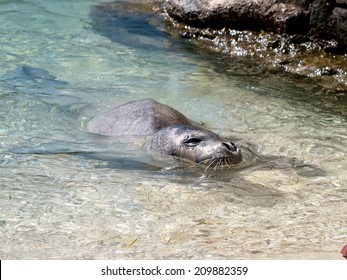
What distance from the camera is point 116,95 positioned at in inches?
310

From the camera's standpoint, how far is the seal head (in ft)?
18.3

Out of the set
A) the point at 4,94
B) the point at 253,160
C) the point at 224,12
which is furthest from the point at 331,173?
the point at 224,12

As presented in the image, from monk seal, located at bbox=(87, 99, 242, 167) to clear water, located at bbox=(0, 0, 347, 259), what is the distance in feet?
0.42

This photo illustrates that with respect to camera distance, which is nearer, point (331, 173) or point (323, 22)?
point (331, 173)

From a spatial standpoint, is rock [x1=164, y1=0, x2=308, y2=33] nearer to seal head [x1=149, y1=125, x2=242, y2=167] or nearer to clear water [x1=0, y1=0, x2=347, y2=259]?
clear water [x1=0, y1=0, x2=347, y2=259]

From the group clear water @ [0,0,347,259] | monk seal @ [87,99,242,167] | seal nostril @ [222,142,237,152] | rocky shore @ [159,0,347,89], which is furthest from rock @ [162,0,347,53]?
seal nostril @ [222,142,237,152]

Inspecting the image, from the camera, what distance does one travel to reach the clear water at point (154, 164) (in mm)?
4008

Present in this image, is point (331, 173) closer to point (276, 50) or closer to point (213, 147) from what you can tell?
point (213, 147)

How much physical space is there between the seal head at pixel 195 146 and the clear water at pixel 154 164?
11 cm

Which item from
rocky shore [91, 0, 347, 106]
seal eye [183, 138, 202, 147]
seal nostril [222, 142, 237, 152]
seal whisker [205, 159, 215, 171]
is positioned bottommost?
seal whisker [205, 159, 215, 171]

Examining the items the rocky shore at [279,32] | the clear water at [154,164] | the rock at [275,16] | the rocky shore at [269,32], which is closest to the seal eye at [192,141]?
the clear water at [154,164]

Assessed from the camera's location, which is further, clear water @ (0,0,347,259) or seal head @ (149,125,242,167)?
seal head @ (149,125,242,167)

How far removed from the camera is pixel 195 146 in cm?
579
